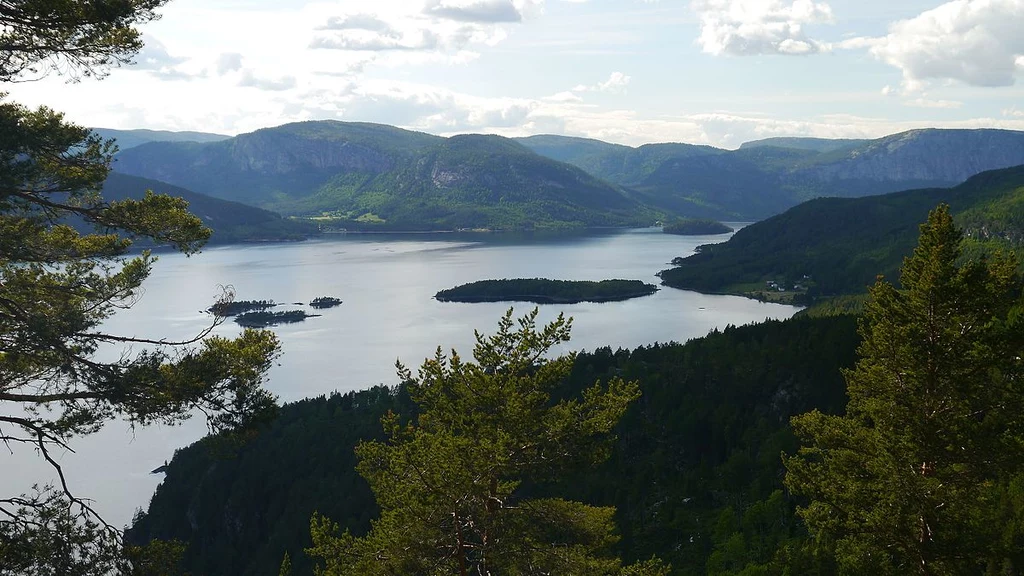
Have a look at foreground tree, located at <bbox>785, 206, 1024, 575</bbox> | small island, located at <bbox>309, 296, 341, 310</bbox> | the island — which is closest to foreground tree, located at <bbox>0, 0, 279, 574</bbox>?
foreground tree, located at <bbox>785, 206, 1024, 575</bbox>

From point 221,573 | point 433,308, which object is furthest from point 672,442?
point 433,308

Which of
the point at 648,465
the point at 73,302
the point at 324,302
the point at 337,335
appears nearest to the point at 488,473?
the point at 73,302

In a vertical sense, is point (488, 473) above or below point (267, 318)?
above

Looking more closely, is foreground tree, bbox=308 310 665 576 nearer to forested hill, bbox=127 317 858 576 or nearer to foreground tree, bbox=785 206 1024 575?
foreground tree, bbox=785 206 1024 575

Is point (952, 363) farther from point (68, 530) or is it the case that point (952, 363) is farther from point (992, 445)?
point (68, 530)

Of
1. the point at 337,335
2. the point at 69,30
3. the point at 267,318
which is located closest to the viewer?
the point at 69,30

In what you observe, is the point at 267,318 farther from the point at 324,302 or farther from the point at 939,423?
the point at 939,423

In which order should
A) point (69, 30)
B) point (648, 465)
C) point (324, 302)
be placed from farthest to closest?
point (324, 302) < point (648, 465) < point (69, 30)
